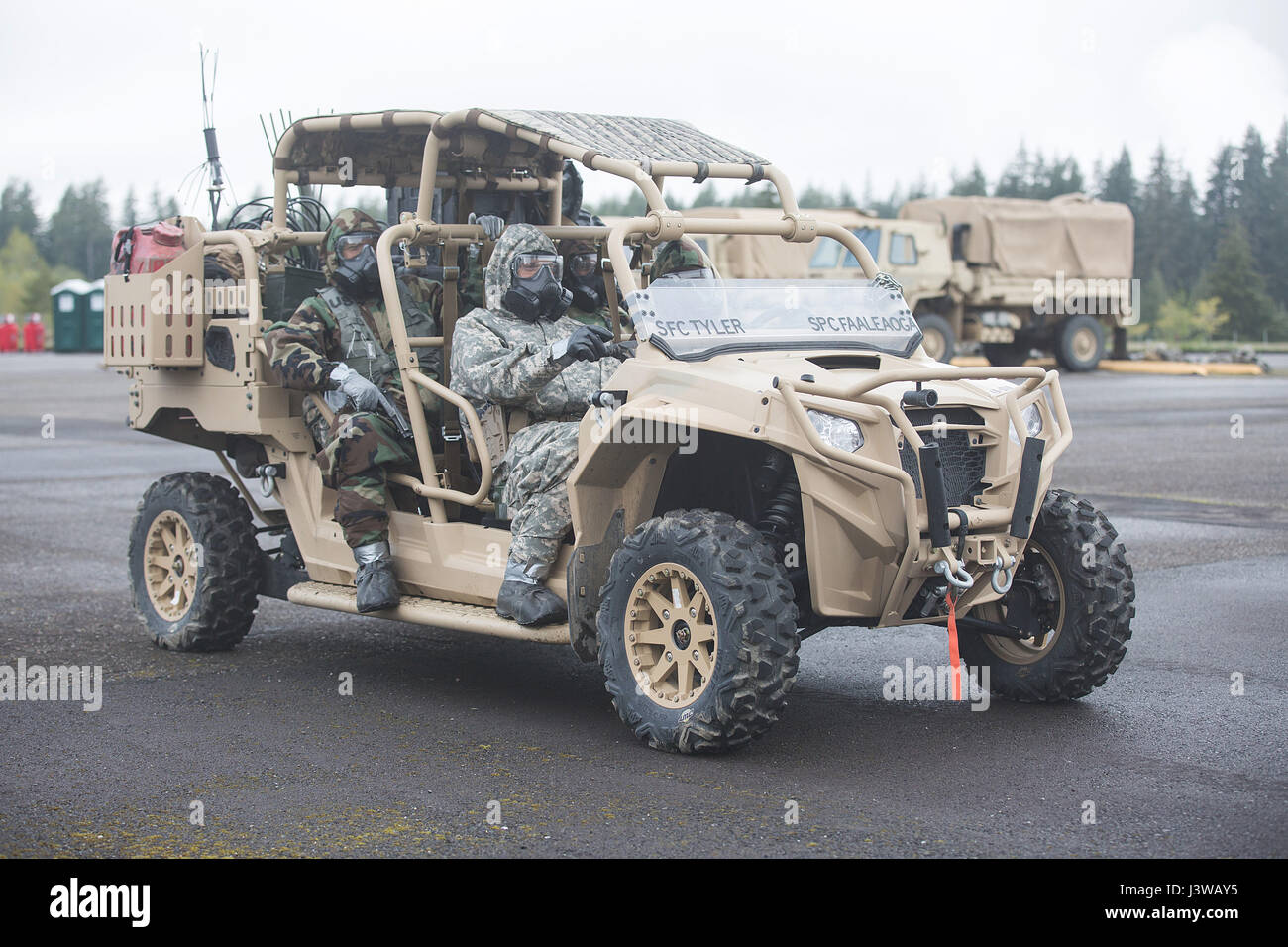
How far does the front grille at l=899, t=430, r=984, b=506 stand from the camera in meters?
6.03

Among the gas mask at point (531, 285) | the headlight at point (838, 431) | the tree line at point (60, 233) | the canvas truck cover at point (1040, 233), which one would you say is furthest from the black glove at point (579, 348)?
the tree line at point (60, 233)

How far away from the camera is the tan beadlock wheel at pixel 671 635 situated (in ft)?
19.3

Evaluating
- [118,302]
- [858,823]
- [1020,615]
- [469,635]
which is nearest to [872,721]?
[1020,615]

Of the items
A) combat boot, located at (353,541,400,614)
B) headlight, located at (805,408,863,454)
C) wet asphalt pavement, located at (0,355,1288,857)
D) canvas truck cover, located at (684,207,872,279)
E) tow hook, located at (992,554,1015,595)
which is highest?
canvas truck cover, located at (684,207,872,279)

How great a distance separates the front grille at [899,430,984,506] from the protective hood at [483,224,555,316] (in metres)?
1.93

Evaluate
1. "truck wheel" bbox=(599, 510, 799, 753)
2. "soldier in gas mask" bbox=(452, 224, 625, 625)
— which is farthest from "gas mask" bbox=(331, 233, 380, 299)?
"truck wheel" bbox=(599, 510, 799, 753)

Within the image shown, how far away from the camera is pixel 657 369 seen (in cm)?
611

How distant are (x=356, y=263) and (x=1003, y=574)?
3267 millimetres

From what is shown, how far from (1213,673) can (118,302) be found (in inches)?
216

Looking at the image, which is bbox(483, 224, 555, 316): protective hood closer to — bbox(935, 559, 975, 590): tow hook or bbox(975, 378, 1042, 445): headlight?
bbox(975, 378, 1042, 445): headlight

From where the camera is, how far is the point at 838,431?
571cm

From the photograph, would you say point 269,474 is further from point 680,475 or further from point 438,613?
point 680,475

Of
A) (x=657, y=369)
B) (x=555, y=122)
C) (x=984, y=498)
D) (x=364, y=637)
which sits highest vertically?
(x=555, y=122)
